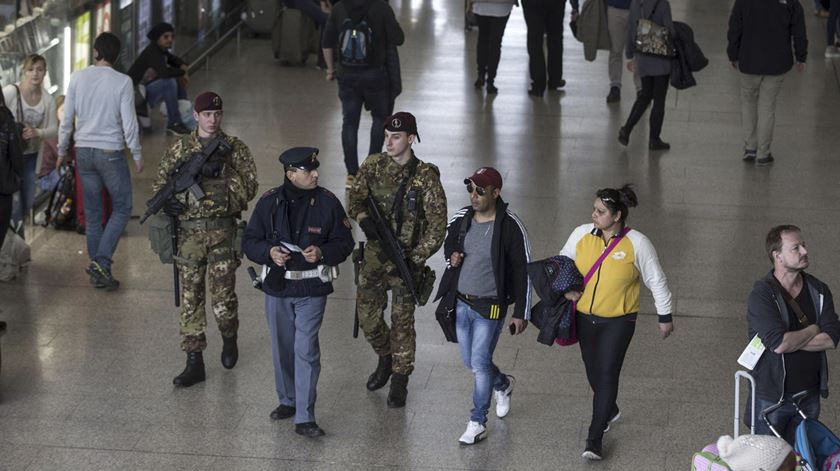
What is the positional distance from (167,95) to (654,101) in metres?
5.01

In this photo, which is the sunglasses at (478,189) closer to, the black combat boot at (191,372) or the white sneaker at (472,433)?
the white sneaker at (472,433)

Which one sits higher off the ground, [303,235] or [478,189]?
[478,189]

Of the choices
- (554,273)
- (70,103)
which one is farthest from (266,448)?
(70,103)

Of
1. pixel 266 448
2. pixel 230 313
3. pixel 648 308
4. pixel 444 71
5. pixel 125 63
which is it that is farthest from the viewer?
pixel 444 71

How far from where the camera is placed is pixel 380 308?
834 cm

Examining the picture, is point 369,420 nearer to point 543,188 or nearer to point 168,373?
point 168,373

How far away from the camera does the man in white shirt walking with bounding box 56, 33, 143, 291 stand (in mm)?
10125

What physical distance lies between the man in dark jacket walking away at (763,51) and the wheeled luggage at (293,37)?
6.62 m

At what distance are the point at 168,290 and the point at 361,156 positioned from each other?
3.98 metres

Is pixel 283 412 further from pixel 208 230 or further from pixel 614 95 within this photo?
pixel 614 95

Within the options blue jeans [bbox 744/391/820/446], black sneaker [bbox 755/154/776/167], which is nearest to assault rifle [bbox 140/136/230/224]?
blue jeans [bbox 744/391/820/446]

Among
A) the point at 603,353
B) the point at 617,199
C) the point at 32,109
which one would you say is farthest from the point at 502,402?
the point at 32,109

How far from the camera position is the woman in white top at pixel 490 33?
54.0 feet

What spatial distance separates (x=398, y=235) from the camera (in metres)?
8.09
